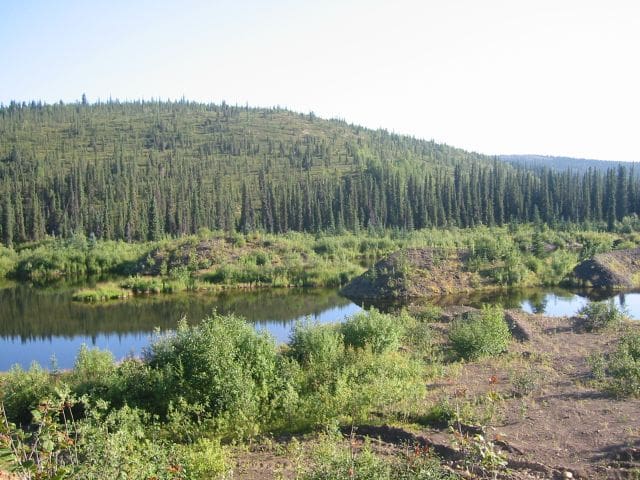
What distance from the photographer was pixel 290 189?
104 metres

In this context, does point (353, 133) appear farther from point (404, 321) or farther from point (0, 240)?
point (404, 321)

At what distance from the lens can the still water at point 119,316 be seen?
30.2m

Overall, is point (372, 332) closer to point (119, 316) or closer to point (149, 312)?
point (149, 312)

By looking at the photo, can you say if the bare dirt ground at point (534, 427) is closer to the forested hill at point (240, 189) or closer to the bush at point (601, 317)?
the bush at point (601, 317)

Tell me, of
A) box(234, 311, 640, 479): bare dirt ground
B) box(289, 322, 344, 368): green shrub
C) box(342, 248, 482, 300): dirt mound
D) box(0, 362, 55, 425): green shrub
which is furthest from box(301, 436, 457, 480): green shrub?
box(342, 248, 482, 300): dirt mound

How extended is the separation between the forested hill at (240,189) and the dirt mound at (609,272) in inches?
1676

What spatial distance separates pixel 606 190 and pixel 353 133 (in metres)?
100

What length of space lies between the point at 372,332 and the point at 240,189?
9782 cm

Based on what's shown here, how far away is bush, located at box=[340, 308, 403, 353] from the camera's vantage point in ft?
66.1

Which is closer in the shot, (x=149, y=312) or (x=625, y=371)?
(x=625, y=371)

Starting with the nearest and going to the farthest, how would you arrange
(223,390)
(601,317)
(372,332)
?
(223,390), (372,332), (601,317)

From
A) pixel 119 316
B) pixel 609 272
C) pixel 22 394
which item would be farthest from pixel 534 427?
pixel 609 272

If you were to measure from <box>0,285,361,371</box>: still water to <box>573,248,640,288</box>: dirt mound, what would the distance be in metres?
19.5

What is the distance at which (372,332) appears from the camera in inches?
808
